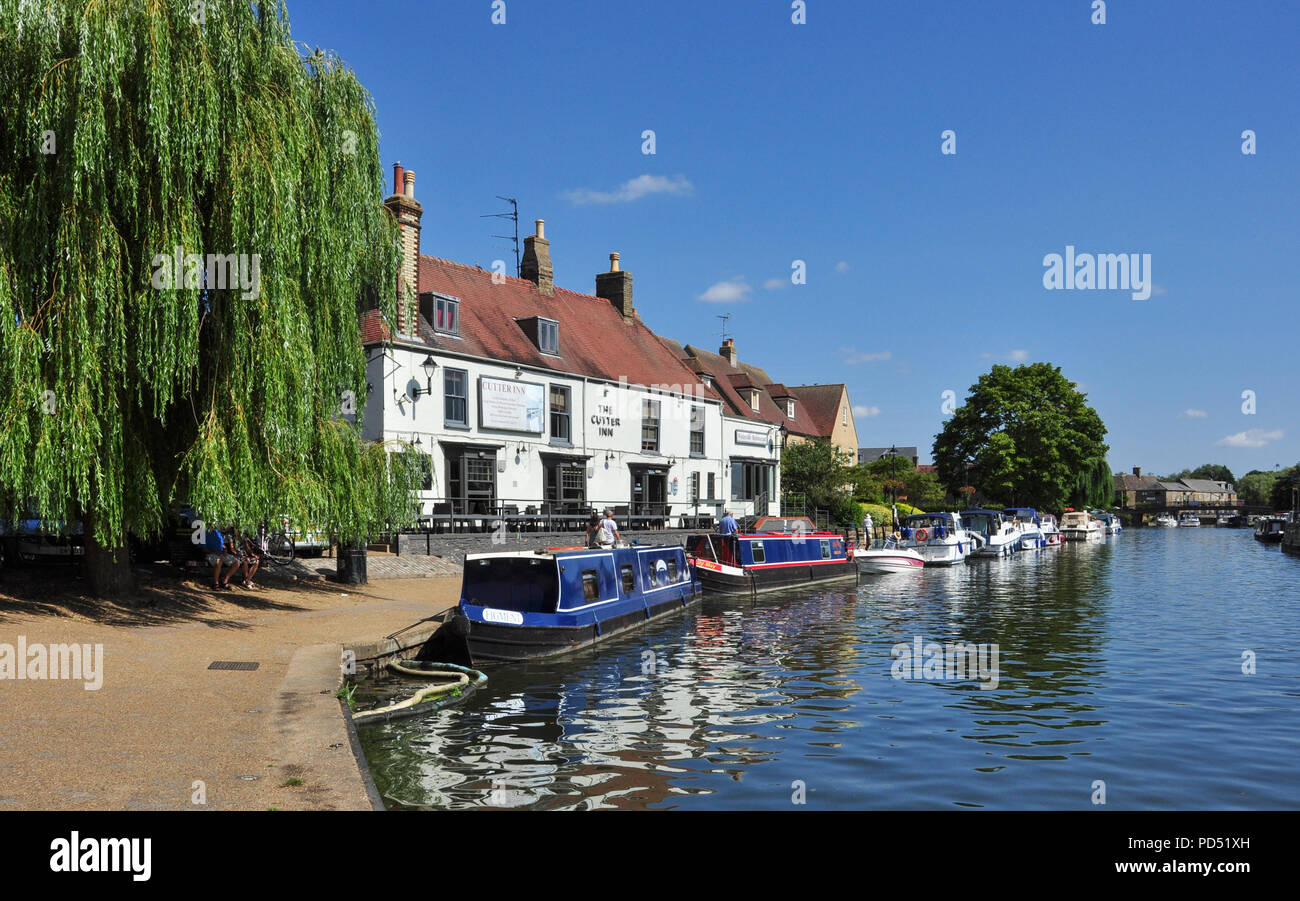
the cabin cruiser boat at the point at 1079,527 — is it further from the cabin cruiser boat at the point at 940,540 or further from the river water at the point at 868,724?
the river water at the point at 868,724

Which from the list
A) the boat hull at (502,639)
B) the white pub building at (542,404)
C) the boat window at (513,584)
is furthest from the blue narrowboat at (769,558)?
the boat window at (513,584)

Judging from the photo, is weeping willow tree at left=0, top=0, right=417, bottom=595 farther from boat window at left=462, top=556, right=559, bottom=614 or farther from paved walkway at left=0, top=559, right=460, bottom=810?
boat window at left=462, top=556, right=559, bottom=614

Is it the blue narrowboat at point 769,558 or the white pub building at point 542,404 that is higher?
the white pub building at point 542,404

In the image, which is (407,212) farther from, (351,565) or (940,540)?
(940,540)

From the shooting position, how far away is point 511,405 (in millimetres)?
33031

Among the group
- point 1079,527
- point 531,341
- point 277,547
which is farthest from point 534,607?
point 1079,527

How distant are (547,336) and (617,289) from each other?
1038 cm

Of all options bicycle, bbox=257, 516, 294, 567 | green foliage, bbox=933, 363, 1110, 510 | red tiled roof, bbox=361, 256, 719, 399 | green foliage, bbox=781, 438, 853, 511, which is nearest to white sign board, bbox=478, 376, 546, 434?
red tiled roof, bbox=361, 256, 719, 399

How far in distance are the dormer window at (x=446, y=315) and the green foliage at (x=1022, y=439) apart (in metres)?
46.9

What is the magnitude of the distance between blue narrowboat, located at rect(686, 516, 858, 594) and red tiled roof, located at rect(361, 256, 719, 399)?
9965 mm

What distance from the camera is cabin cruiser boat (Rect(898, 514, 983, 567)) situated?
1647 inches

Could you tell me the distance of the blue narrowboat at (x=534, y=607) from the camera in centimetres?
1486
